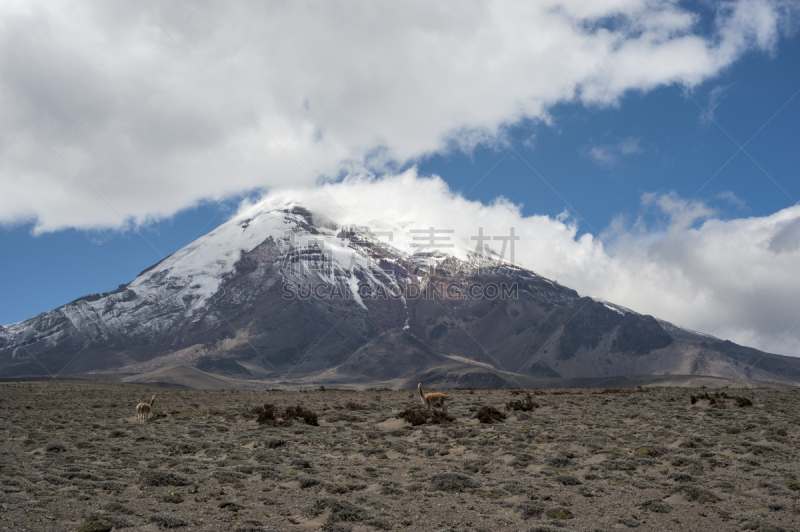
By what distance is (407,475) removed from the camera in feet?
54.5

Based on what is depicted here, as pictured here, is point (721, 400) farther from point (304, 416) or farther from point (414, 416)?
point (304, 416)

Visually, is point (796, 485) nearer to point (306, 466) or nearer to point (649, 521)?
point (649, 521)

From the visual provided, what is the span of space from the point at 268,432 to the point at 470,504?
13.6 m

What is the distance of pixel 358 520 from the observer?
1220 cm

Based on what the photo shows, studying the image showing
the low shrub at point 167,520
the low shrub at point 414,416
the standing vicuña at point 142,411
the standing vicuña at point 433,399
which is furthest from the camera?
the standing vicuña at point 142,411

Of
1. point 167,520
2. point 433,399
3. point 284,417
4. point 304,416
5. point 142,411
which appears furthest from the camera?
point 142,411

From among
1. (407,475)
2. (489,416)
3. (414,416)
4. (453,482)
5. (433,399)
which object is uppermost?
(433,399)

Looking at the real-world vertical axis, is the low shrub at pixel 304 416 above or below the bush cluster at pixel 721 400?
below

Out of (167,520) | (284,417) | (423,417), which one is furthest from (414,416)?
(167,520)

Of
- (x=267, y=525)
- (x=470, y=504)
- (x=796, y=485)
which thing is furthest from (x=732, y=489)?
(x=267, y=525)

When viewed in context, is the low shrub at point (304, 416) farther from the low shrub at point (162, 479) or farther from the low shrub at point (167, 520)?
the low shrub at point (167, 520)

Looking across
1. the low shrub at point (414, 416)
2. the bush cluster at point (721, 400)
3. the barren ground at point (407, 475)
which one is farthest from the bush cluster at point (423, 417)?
the bush cluster at point (721, 400)

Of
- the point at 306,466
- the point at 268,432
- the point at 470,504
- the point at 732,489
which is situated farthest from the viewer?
the point at 268,432

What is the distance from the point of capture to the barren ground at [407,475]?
40.3ft
